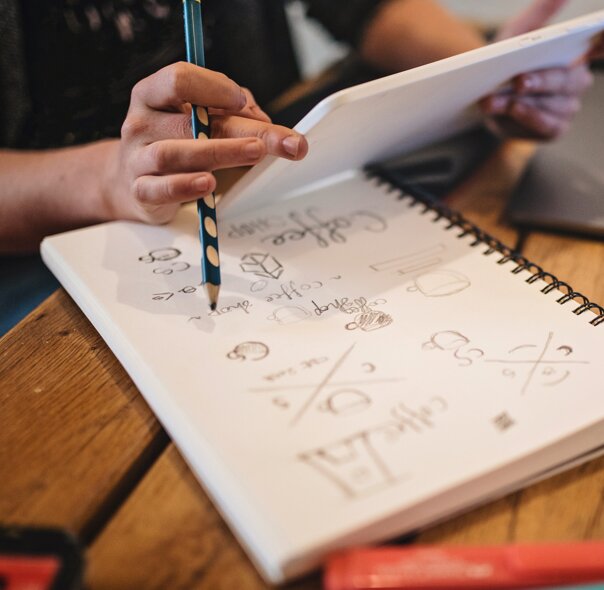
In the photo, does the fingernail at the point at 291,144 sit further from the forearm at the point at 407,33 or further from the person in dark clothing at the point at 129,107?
the forearm at the point at 407,33

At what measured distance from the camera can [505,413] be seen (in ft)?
1.05

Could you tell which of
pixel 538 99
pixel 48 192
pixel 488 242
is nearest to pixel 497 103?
pixel 538 99

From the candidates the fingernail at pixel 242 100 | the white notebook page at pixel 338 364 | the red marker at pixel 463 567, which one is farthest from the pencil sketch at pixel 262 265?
the red marker at pixel 463 567

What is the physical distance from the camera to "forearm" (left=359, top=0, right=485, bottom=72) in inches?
32.0

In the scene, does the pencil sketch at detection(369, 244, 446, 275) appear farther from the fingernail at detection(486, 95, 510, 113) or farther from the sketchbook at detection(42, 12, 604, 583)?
the fingernail at detection(486, 95, 510, 113)

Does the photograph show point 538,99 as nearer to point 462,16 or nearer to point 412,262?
point 412,262

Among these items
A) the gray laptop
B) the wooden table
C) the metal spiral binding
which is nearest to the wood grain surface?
the wooden table

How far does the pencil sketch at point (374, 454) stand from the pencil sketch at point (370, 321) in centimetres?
7

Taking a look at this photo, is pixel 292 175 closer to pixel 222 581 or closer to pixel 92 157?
pixel 92 157

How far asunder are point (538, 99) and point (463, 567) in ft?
1.67

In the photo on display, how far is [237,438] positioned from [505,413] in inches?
5.5

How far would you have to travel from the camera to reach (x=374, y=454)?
30cm

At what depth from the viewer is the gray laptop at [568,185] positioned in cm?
53

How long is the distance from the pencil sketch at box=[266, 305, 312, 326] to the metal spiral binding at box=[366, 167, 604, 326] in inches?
6.0
